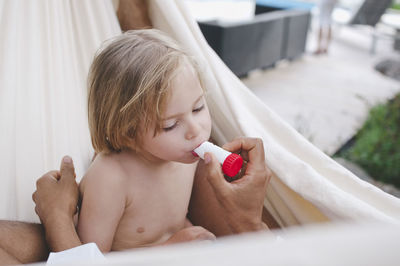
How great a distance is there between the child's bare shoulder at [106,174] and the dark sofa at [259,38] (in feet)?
9.18

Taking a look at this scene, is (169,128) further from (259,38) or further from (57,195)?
(259,38)

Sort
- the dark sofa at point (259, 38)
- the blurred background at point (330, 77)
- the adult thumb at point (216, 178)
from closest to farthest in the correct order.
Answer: the adult thumb at point (216, 178), the blurred background at point (330, 77), the dark sofa at point (259, 38)

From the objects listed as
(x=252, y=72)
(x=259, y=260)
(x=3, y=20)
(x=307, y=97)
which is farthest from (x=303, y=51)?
(x=259, y=260)

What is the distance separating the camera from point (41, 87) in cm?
111

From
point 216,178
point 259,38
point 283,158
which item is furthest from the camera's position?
point 259,38

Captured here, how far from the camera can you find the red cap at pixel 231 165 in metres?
0.73

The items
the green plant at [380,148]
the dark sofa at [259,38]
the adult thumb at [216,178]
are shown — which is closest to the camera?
the adult thumb at [216,178]

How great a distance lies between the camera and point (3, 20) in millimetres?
1089

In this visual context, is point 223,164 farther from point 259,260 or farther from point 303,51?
point 303,51

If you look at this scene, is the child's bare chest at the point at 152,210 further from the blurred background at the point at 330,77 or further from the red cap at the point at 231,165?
the blurred background at the point at 330,77

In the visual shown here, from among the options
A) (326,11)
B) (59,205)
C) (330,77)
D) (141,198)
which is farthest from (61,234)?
(326,11)

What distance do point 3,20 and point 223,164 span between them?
2.46 ft

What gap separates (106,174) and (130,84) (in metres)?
0.19

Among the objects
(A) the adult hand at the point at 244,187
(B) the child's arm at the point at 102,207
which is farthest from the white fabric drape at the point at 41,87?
(A) the adult hand at the point at 244,187
